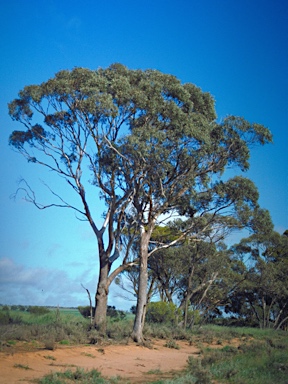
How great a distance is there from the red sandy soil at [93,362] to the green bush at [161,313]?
51.1 ft

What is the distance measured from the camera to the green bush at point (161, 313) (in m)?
35.4

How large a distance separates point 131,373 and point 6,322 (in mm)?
11103

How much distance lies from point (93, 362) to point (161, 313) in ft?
69.0

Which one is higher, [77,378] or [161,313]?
[161,313]

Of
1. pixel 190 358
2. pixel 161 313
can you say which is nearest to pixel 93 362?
pixel 190 358

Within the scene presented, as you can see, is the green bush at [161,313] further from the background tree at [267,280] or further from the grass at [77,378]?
the grass at [77,378]

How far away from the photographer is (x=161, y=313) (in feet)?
116

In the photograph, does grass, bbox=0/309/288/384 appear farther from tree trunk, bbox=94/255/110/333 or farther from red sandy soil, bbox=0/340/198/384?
tree trunk, bbox=94/255/110/333

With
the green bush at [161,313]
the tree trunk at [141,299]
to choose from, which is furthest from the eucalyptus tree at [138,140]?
the green bush at [161,313]

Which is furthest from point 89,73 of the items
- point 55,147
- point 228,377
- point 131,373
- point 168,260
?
point 168,260

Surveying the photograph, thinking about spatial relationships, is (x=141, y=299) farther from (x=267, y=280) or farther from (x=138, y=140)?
(x=267, y=280)

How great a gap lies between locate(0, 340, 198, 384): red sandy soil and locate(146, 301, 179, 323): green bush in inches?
614

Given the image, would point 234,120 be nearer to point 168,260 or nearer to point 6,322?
point 6,322

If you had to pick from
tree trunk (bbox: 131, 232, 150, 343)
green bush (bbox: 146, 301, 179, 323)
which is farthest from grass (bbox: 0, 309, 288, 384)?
green bush (bbox: 146, 301, 179, 323)
